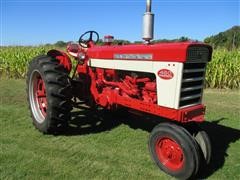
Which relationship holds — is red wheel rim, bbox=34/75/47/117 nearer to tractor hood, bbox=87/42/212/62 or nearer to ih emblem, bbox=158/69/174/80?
tractor hood, bbox=87/42/212/62

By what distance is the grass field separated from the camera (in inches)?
177

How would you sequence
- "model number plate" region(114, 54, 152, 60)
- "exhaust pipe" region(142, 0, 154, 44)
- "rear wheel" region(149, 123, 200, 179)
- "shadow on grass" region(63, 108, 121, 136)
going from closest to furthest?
"rear wheel" region(149, 123, 200, 179) → "model number plate" region(114, 54, 152, 60) → "exhaust pipe" region(142, 0, 154, 44) → "shadow on grass" region(63, 108, 121, 136)

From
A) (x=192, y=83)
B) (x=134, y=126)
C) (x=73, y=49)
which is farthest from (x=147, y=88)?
(x=73, y=49)

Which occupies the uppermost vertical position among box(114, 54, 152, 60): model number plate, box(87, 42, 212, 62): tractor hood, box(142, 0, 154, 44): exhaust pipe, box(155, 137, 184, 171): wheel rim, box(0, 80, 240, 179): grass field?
box(142, 0, 154, 44): exhaust pipe

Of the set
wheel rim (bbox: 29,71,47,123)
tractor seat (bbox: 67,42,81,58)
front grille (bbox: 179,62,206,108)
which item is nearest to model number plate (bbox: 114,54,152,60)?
front grille (bbox: 179,62,206,108)

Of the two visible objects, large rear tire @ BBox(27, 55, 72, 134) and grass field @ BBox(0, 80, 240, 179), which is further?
large rear tire @ BBox(27, 55, 72, 134)

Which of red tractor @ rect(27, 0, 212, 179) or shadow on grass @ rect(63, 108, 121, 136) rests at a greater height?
red tractor @ rect(27, 0, 212, 179)

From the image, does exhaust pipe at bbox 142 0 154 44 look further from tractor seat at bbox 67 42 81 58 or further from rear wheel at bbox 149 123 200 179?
tractor seat at bbox 67 42 81 58

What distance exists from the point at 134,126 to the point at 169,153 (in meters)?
2.13

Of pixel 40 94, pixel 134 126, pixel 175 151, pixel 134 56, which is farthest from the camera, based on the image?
pixel 134 126

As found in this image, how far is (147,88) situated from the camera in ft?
16.5

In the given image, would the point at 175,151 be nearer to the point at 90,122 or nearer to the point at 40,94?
the point at 90,122

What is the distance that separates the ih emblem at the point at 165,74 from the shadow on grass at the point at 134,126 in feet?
4.67

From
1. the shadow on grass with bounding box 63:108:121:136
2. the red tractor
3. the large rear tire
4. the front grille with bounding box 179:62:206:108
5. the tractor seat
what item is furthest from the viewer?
the tractor seat
